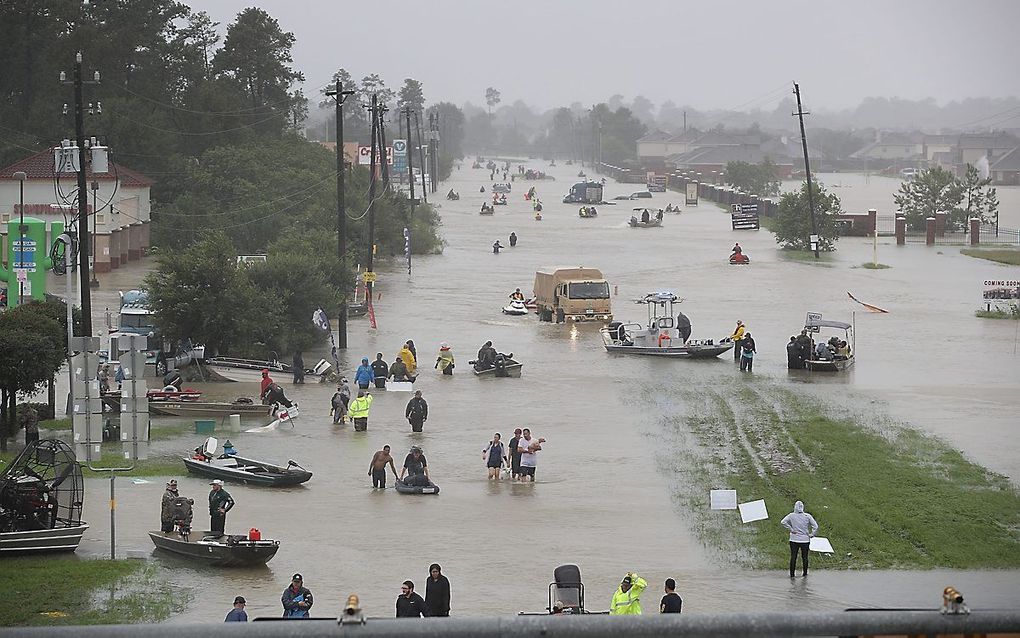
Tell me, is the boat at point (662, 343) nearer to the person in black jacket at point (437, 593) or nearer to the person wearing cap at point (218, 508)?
the person wearing cap at point (218, 508)

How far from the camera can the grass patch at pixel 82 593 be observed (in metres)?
16.2

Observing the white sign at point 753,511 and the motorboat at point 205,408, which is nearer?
the white sign at point 753,511

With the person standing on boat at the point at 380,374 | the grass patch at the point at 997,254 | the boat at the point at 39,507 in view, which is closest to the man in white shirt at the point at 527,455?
the boat at the point at 39,507

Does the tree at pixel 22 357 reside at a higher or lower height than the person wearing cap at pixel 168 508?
higher

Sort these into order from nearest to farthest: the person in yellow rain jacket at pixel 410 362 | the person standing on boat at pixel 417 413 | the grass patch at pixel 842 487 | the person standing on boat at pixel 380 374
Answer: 1. the grass patch at pixel 842 487
2. the person standing on boat at pixel 417 413
3. the person standing on boat at pixel 380 374
4. the person in yellow rain jacket at pixel 410 362

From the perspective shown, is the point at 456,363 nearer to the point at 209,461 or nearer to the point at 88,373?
the point at 209,461

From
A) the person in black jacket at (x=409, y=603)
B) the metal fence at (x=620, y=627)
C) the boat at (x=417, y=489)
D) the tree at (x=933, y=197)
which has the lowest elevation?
the boat at (x=417, y=489)

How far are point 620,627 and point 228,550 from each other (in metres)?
16.0

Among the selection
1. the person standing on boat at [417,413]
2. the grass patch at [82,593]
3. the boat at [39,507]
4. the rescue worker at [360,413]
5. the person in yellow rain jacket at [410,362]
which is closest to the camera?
the grass patch at [82,593]

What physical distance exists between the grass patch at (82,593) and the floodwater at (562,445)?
475 millimetres

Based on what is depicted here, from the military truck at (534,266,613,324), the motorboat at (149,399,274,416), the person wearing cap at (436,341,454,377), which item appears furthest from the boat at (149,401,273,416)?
the military truck at (534,266,613,324)

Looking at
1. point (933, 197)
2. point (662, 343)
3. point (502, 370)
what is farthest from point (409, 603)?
point (933, 197)

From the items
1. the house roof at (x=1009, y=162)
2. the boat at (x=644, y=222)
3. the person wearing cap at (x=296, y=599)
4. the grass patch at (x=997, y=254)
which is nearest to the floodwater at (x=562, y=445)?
the person wearing cap at (x=296, y=599)

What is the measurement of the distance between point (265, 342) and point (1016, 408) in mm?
20462
